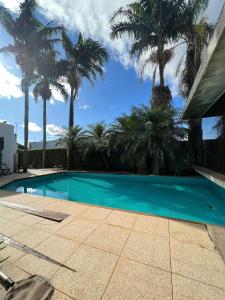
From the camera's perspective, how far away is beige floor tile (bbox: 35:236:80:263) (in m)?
2.26

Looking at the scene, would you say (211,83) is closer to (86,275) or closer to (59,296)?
(86,275)

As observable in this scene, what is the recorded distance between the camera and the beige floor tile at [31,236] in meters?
2.58

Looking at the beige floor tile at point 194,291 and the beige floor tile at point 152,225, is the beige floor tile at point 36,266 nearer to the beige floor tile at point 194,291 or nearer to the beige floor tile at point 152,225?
the beige floor tile at point 194,291

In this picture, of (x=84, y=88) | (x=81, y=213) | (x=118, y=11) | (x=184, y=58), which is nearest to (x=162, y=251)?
(x=81, y=213)

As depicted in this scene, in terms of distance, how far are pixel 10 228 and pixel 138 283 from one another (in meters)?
2.43

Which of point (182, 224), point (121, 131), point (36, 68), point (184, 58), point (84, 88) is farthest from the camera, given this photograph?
point (84, 88)

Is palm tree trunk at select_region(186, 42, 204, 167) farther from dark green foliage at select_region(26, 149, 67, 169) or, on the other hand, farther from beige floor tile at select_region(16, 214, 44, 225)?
dark green foliage at select_region(26, 149, 67, 169)

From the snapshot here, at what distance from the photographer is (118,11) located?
10844 millimetres

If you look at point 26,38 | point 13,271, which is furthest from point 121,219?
point 26,38

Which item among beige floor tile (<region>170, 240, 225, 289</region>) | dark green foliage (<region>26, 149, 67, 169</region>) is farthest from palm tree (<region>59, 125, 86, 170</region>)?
beige floor tile (<region>170, 240, 225, 289</region>)

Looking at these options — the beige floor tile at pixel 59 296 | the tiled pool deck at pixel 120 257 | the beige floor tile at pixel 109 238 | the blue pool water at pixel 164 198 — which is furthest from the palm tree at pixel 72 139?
the beige floor tile at pixel 59 296

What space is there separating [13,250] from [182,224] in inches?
109

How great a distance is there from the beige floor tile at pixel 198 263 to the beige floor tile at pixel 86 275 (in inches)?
30.7

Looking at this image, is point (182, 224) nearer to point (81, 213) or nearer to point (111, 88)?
point (81, 213)
